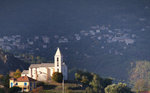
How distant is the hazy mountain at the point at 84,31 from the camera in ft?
391

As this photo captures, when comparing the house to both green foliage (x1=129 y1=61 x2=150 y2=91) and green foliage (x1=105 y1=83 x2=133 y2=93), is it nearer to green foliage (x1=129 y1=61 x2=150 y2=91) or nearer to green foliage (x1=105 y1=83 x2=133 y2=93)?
green foliage (x1=105 y1=83 x2=133 y2=93)

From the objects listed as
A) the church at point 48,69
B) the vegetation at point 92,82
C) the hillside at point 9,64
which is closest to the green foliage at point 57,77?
the church at point 48,69

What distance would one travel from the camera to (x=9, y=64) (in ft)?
307

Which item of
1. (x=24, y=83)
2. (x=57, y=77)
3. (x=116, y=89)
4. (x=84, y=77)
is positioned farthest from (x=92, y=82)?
(x=24, y=83)

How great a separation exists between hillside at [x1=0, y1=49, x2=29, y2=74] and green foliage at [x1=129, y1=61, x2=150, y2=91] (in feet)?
68.4

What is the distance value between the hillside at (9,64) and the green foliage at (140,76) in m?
Result: 20.8

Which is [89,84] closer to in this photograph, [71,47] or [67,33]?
[71,47]

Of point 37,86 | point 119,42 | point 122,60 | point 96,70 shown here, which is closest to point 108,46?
point 119,42

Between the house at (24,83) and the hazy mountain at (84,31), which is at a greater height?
the hazy mountain at (84,31)

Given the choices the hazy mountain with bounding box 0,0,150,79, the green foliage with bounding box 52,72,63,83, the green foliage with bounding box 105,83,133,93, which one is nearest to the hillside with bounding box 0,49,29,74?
the hazy mountain with bounding box 0,0,150,79

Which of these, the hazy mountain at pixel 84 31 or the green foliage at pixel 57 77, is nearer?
the green foliage at pixel 57 77

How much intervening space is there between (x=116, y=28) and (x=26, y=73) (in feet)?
253

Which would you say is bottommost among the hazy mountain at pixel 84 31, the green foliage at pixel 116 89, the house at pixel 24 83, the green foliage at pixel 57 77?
the green foliage at pixel 116 89

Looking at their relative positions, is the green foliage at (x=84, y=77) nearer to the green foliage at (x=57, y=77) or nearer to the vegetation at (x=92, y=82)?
the vegetation at (x=92, y=82)
